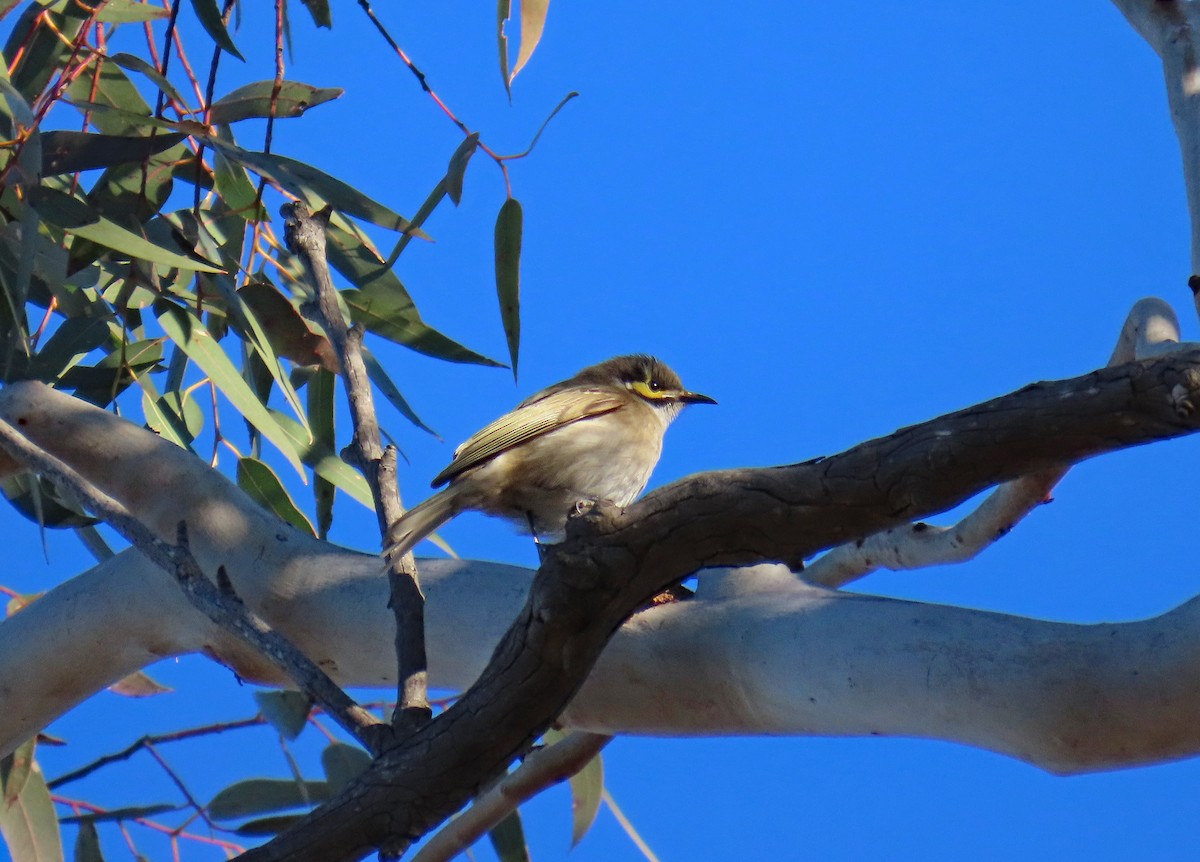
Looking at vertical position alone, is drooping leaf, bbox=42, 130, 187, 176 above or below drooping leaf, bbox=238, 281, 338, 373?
above

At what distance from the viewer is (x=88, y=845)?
10.2 feet

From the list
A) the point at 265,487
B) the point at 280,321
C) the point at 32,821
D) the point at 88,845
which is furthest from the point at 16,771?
the point at 280,321

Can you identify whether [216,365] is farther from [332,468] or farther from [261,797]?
[261,797]

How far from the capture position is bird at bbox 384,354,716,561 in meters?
2.74

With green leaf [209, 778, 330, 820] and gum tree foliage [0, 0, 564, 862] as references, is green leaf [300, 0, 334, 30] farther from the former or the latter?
green leaf [209, 778, 330, 820]

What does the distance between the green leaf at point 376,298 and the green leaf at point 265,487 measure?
1.32 ft

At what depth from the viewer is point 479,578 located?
2127 millimetres

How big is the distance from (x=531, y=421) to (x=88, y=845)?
146 centimetres

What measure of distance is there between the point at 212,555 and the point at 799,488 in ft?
4.16

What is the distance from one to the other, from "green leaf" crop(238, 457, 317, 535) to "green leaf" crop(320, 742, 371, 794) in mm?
508

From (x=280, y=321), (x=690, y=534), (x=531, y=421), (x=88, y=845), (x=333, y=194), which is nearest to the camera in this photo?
(x=690, y=534)

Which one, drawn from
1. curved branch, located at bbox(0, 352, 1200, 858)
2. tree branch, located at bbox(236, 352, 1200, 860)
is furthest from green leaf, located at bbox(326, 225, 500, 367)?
tree branch, located at bbox(236, 352, 1200, 860)

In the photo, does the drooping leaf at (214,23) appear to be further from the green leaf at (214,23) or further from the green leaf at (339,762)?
the green leaf at (339,762)

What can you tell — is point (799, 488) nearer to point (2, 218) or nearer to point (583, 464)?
point (583, 464)
